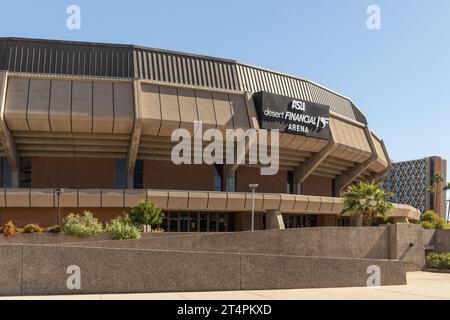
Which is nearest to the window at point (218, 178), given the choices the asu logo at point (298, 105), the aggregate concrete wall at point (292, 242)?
the asu logo at point (298, 105)

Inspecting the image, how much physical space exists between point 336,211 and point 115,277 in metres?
33.0

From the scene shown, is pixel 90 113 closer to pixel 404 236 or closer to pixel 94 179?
pixel 94 179

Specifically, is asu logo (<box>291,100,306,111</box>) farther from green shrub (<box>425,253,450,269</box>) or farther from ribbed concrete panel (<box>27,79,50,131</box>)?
ribbed concrete panel (<box>27,79,50,131</box>)

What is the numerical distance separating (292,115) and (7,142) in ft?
68.3

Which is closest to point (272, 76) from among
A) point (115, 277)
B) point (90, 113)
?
point (90, 113)

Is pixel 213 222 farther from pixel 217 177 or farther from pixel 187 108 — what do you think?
pixel 187 108

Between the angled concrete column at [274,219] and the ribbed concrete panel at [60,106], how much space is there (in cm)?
1617

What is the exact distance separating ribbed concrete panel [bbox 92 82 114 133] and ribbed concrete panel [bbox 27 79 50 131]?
3.11 metres

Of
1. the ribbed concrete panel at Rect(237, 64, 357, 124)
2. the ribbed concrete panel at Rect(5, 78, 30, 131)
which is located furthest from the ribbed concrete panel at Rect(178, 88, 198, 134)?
the ribbed concrete panel at Rect(5, 78, 30, 131)

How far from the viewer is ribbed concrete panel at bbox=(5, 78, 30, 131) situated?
115ft

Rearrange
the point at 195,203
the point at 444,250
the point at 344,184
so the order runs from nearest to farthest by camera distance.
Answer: the point at 444,250, the point at 195,203, the point at 344,184

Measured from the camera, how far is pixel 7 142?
120 feet

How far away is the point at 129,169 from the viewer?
40.3 meters

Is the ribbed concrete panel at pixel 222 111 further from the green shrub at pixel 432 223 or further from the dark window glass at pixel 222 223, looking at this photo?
the green shrub at pixel 432 223
